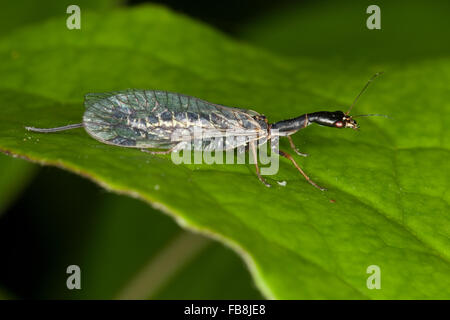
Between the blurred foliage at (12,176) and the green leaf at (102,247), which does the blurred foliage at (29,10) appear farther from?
the blurred foliage at (12,176)

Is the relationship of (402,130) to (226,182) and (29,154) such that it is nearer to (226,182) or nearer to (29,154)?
(226,182)

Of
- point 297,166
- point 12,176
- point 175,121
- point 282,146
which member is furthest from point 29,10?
point 297,166

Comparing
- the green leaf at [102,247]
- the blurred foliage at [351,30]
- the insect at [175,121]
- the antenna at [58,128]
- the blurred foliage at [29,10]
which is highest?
the blurred foliage at [351,30]

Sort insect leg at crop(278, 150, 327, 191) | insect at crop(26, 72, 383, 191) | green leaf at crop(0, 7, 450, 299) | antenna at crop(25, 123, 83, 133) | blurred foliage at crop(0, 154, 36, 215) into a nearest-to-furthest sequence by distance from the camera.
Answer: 1. green leaf at crop(0, 7, 450, 299)
2. insect leg at crop(278, 150, 327, 191)
3. antenna at crop(25, 123, 83, 133)
4. insect at crop(26, 72, 383, 191)
5. blurred foliage at crop(0, 154, 36, 215)

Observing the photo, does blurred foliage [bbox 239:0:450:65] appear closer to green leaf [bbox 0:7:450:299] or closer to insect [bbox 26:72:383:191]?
green leaf [bbox 0:7:450:299]

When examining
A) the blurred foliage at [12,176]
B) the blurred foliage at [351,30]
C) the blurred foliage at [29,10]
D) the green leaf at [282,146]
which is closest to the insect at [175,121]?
the green leaf at [282,146]

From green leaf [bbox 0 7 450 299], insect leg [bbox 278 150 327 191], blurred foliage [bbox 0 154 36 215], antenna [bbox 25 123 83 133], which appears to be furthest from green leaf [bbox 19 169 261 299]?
antenna [bbox 25 123 83 133]

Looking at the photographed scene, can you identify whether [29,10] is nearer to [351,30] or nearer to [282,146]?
[282,146]
